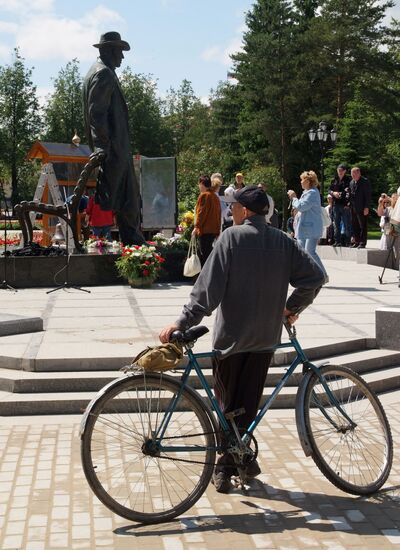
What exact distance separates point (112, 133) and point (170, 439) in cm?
1157

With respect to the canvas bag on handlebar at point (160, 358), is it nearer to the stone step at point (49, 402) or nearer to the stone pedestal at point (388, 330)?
the stone step at point (49, 402)

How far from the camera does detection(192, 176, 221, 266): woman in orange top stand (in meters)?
14.7

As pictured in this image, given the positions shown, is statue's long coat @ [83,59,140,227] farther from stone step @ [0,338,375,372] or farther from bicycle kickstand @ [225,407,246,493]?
bicycle kickstand @ [225,407,246,493]

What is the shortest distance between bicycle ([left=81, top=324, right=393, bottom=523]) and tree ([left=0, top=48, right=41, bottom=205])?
212 feet

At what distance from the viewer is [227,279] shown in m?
5.27

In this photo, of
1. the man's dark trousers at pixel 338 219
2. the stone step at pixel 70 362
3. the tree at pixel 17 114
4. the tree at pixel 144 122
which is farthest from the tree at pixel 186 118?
the stone step at pixel 70 362

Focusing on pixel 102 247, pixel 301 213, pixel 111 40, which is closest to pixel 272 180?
pixel 111 40

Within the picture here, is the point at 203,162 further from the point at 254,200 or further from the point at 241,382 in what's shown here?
the point at 241,382

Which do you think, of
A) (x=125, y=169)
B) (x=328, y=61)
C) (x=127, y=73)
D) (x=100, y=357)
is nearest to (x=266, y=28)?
(x=328, y=61)

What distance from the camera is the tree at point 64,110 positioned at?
255ft

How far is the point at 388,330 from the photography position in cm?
935

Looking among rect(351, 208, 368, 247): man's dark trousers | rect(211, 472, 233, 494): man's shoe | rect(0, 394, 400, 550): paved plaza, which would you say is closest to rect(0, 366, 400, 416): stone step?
rect(0, 394, 400, 550): paved plaza

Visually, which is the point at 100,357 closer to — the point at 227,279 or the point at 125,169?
the point at 227,279

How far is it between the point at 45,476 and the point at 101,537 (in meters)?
1.19
